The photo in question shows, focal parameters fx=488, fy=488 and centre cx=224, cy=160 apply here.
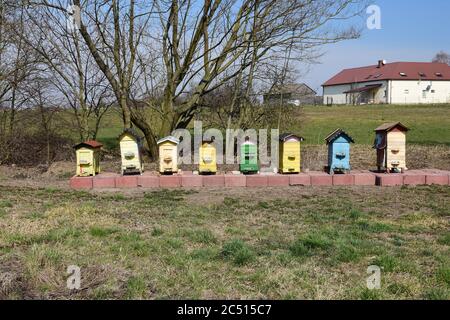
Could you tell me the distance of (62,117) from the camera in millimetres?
13703

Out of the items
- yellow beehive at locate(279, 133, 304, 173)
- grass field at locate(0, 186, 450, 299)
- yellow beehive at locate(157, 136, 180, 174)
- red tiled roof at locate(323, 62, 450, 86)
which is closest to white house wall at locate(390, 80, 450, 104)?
red tiled roof at locate(323, 62, 450, 86)

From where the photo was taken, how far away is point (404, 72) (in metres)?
75.0

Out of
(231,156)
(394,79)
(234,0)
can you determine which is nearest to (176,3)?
(234,0)

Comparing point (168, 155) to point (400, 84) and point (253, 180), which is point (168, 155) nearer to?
point (253, 180)

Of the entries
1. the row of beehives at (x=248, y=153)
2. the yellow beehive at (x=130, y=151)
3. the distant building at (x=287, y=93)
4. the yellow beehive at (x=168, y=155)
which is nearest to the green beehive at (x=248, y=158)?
the row of beehives at (x=248, y=153)

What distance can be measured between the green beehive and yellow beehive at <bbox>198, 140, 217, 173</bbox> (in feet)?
1.89

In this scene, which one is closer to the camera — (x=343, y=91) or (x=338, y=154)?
(x=338, y=154)

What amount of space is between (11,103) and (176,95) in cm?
453

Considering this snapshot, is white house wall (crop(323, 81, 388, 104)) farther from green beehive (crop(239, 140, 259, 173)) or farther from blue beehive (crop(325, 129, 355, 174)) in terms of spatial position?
green beehive (crop(239, 140, 259, 173))

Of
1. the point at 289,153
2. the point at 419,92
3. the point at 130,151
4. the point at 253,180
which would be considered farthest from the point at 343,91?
the point at 130,151

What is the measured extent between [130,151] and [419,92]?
74120 mm

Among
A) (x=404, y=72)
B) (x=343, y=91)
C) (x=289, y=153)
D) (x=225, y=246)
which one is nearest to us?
(x=225, y=246)
